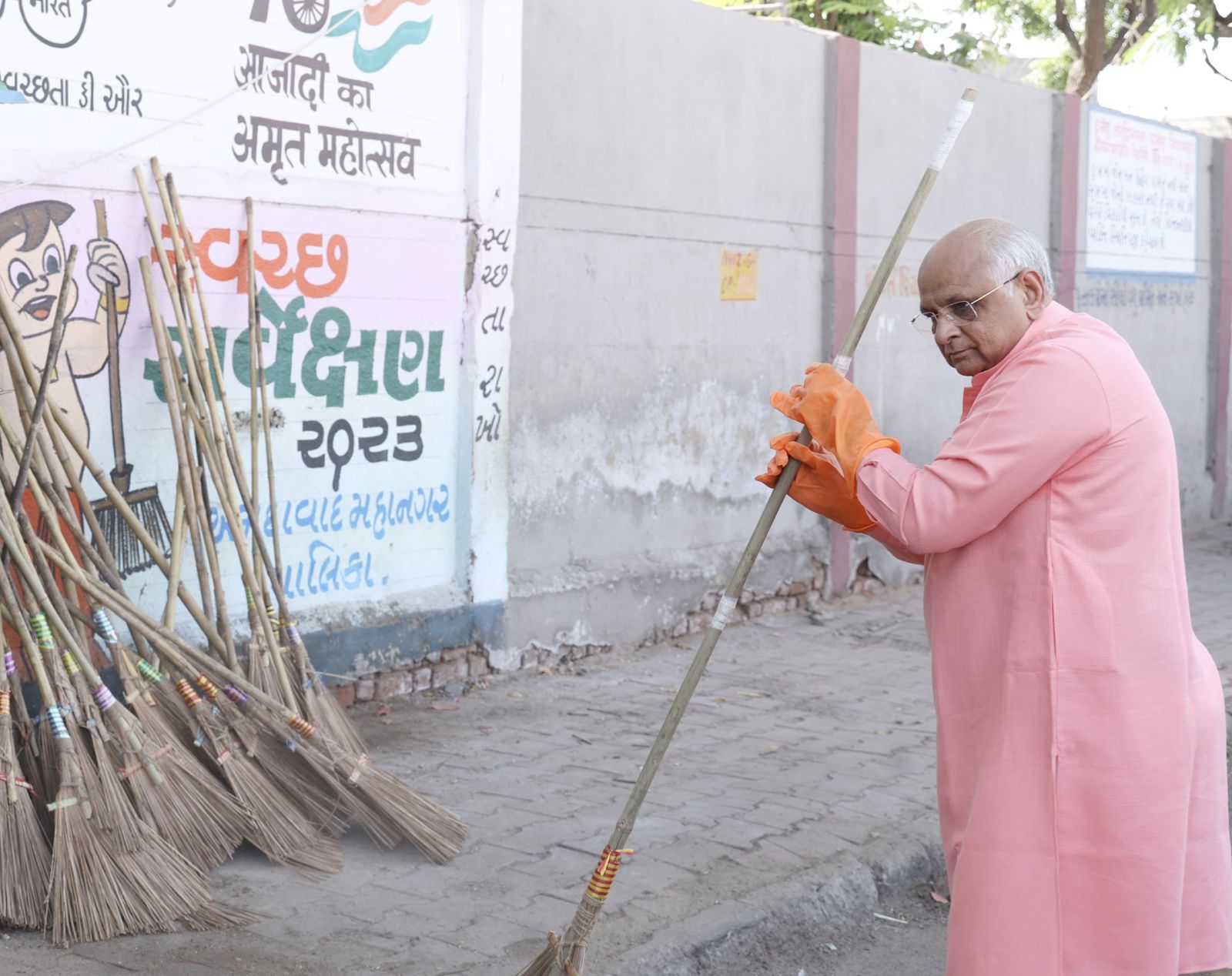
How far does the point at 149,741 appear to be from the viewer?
152 inches

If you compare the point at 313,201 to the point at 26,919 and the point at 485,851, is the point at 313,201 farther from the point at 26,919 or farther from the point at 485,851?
the point at 26,919

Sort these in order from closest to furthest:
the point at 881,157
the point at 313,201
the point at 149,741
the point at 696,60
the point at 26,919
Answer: the point at 26,919 < the point at 149,741 < the point at 313,201 < the point at 696,60 < the point at 881,157

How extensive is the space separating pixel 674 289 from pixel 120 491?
124 inches

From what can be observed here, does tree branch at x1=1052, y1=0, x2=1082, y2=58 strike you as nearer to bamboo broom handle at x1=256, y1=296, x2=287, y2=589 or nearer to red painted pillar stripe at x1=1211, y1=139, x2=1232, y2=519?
red painted pillar stripe at x1=1211, y1=139, x2=1232, y2=519

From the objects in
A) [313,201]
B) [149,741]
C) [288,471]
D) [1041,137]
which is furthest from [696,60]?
[149,741]

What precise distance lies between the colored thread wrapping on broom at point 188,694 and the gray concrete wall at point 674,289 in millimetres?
2390

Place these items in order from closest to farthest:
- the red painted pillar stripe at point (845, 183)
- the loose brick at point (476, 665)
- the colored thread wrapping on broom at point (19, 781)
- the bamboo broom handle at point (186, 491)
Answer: the colored thread wrapping on broom at point (19, 781) → the bamboo broom handle at point (186, 491) → the loose brick at point (476, 665) → the red painted pillar stripe at point (845, 183)

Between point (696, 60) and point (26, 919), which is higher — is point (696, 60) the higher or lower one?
the higher one

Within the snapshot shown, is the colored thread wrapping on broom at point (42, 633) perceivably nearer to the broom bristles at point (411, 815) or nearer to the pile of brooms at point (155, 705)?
the pile of brooms at point (155, 705)

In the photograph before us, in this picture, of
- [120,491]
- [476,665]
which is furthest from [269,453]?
[476,665]

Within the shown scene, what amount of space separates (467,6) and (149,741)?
3.41 meters

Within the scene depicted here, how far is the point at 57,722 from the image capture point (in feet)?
12.0

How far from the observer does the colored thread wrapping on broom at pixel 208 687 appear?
4082 millimetres

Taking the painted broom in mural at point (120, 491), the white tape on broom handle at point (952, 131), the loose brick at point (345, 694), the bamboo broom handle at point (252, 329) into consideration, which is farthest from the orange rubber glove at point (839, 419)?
the loose brick at point (345, 694)
